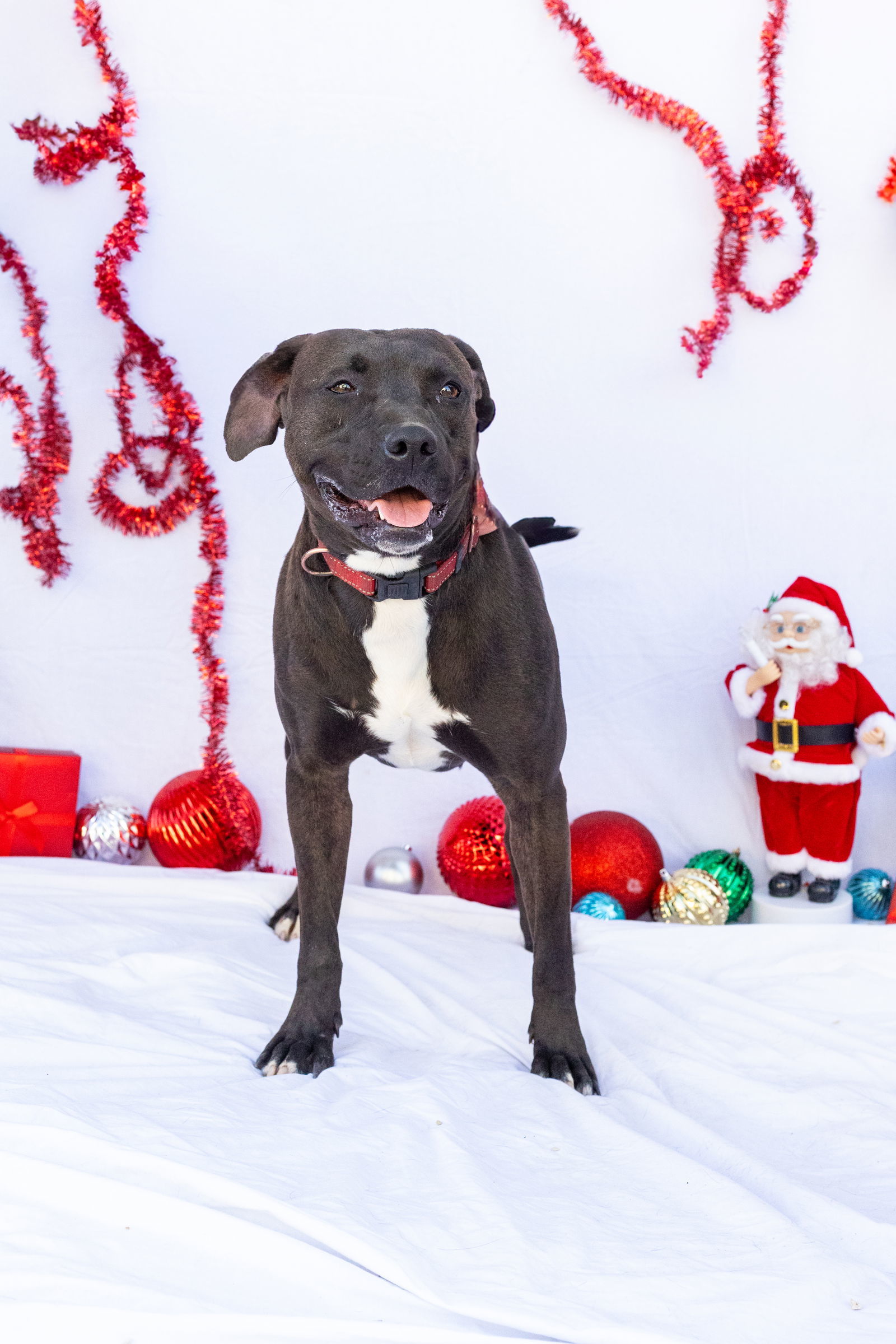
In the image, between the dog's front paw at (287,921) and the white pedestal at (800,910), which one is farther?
the white pedestal at (800,910)

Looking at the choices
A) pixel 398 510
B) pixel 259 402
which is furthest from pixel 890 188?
pixel 398 510

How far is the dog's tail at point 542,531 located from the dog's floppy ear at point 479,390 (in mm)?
561

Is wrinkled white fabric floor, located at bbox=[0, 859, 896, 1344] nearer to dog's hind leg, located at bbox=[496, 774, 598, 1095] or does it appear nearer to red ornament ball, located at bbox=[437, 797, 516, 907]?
dog's hind leg, located at bbox=[496, 774, 598, 1095]

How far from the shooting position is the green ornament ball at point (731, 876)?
300 centimetres

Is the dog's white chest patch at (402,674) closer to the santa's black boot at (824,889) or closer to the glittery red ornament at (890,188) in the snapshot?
the santa's black boot at (824,889)

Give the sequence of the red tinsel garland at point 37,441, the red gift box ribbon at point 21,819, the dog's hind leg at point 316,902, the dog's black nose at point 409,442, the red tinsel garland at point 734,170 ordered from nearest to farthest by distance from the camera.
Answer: the dog's black nose at point 409,442, the dog's hind leg at point 316,902, the red tinsel garland at point 734,170, the red gift box ribbon at point 21,819, the red tinsel garland at point 37,441

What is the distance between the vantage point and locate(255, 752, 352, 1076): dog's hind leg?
1.95m

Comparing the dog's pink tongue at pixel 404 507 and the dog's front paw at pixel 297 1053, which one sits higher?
the dog's pink tongue at pixel 404 507

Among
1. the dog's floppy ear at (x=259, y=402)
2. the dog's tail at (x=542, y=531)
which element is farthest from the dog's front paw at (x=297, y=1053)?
the dog's tail at (x=542, y=531)

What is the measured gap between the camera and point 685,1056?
2061 mm

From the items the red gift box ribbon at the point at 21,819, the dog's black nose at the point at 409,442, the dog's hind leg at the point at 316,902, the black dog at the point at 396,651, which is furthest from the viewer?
the red gift box ribbon at the point at 21,819

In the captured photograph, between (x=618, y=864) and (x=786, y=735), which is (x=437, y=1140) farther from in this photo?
(x=786, y=735)

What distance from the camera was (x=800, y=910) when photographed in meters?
2.90

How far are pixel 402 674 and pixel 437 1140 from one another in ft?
2.44
